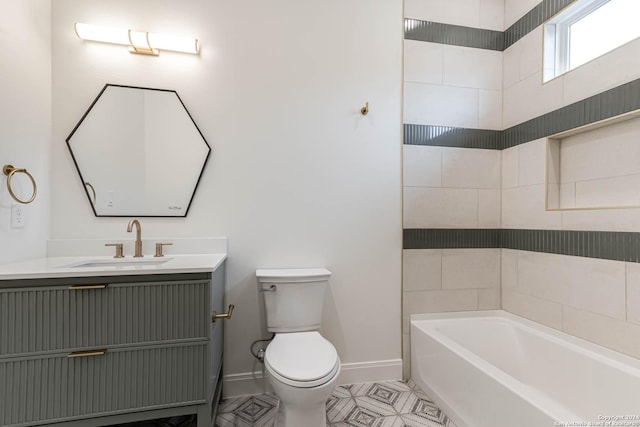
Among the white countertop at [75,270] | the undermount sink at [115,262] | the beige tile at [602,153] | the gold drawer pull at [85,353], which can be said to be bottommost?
the gold drawer pull at [85,353]

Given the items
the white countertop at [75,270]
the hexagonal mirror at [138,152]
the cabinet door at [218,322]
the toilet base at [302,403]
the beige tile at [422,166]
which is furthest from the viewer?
the beige tile at [422,166]

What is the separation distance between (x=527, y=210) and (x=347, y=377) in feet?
5.29

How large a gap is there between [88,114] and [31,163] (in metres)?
0.39

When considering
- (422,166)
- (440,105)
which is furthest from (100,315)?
(440,105)

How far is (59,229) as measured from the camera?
1.64 metres

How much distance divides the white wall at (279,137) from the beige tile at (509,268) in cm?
79

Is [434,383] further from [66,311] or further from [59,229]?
[59,229]

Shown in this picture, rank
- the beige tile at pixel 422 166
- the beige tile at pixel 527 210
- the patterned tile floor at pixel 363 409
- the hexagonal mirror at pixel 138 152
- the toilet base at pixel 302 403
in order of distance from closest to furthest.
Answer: the toilet base at pixel 302 403, the patterned tile floor at pixel 363 409, the hexagonal mirror at pixel 138 152, the beige tile at pixel 527 210, the beige tile at pixel 422 166

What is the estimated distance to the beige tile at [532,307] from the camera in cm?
175

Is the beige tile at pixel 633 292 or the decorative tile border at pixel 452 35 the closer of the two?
the beige tile at pixel 633 292

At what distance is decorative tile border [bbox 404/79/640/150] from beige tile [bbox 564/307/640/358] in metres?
1.01

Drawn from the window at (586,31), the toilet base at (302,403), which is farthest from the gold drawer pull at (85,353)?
the window at (586,31)

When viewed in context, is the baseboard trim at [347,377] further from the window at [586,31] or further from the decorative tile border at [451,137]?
the window at [586,31]

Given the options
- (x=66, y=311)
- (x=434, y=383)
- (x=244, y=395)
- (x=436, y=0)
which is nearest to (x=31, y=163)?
(x=66, y=311)
